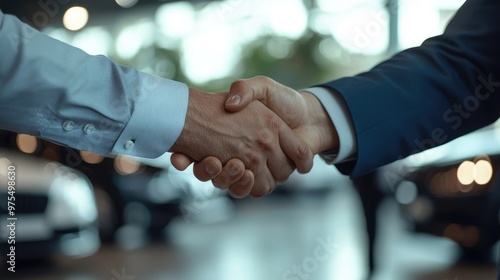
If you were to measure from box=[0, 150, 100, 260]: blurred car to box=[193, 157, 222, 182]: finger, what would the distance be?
338 cm

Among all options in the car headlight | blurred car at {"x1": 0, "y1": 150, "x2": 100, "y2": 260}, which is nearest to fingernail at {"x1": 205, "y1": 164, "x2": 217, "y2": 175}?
blurred car at {"x1": 0, "y1": 150, "x2": 100, "y2": 260}

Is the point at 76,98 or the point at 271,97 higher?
the point at 76,98

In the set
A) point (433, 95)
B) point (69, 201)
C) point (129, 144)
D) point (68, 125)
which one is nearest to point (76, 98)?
point (68, 125)

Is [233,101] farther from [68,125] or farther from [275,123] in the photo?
[68,125]

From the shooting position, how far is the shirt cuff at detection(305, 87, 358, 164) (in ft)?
8.68

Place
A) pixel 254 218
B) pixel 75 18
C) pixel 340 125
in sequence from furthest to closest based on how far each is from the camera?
pixel 75 18, pixel 254 218, pixel 340 125

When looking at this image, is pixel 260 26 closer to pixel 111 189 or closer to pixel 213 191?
pixel 213 191

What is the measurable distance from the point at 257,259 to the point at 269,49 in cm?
1106

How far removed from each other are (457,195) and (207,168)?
4.05m

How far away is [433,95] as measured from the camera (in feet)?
8.43

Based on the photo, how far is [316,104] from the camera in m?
2.89

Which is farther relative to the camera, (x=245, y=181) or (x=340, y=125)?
(x=245, y=181)

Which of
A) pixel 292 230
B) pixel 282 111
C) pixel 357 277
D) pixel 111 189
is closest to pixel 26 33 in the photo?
pixel 282 111

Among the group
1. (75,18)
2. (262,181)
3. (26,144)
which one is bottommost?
(75,18)
